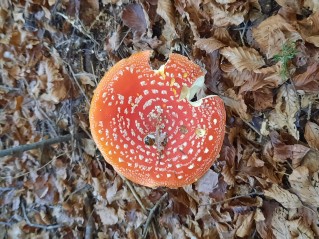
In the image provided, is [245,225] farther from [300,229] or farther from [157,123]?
[157,123]

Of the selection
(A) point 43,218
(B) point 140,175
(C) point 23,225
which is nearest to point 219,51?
(B) point 140,175

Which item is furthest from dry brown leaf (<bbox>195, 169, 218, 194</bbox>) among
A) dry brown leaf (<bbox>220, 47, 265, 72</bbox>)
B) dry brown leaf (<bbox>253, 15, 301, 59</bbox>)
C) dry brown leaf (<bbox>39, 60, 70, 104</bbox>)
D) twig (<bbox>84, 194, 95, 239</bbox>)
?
dry brown leaf (<bbox>39, 60, 70, 104</bbox>)

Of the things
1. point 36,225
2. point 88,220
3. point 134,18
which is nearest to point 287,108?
point 134,18

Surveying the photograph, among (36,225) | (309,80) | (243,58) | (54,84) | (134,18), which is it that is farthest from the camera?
(36,225)

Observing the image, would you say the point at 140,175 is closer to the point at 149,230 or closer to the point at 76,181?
the point at 149,230

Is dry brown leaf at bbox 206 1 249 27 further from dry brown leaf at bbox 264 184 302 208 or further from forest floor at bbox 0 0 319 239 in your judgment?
dry brown leaf at bbox 264 184 302 208

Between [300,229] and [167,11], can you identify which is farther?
[167,11]
